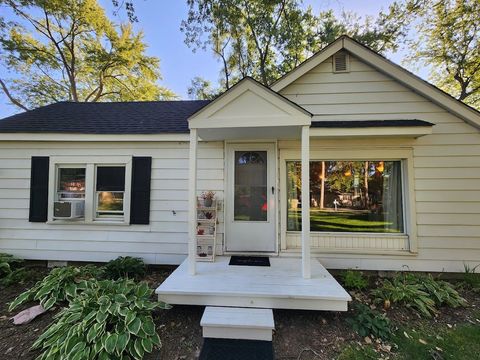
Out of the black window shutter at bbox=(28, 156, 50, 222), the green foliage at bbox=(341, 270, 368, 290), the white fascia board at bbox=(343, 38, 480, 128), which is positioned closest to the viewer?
the green foliage at bbox=(341, 270, 368, 290)

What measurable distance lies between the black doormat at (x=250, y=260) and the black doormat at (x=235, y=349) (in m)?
1.45

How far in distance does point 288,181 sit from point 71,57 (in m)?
16.6

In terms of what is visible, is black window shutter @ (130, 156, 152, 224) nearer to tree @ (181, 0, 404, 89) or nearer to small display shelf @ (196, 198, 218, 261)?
small display shelf @ (196, 198, 218, 261)

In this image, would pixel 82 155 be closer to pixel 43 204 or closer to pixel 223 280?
pixel 43 204

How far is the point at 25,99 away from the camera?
45.7 feet

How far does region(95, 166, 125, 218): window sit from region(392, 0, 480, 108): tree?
43.0ft

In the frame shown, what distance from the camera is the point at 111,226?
4.56 meters

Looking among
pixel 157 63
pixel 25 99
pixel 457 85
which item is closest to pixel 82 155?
pixel 157 63

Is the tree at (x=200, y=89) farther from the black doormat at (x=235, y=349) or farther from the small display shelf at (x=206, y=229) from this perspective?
the black doormat at (x=235, y=349)

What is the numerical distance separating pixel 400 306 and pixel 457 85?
12394mm

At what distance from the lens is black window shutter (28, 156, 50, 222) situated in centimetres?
462

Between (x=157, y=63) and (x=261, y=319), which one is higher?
(x=157, y=63)

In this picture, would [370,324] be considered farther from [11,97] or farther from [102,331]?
[11,97]

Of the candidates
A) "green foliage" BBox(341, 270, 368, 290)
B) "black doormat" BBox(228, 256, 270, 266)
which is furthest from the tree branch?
"green foliage" BBox(341, 270, 368, 290)
